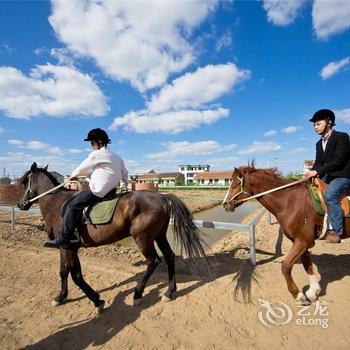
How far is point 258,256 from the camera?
661 cm

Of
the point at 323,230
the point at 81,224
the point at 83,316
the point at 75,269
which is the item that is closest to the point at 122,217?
the point at 81,224

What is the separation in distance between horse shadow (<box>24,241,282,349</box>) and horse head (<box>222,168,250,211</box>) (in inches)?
56.2

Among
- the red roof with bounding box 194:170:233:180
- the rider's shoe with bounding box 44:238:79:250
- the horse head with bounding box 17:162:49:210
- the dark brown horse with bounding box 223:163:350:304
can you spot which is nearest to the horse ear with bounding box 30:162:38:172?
the horse head with bounding box 17:162:49:210

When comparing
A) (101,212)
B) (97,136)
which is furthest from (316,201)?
(97,136)

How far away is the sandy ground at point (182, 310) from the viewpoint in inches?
145

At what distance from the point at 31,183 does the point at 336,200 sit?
5.56m

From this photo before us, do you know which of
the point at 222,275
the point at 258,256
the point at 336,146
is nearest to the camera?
the point at 336,146

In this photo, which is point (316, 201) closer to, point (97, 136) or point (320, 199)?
point (320, 199)

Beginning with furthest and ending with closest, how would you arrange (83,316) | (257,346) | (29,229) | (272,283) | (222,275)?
1. (29,229)
2. (222,275)
3. (272,283)
4. (83,316)
5. (257,346)

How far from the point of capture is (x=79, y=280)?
457 centimetres

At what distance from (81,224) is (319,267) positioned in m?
4.74

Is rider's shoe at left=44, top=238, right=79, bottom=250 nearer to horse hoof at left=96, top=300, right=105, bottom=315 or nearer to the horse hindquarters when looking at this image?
horse hoof at left=96, top=300, right=105, bottom=315

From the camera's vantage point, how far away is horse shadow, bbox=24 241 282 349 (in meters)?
3.80

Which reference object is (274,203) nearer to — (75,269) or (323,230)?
(323,230)
